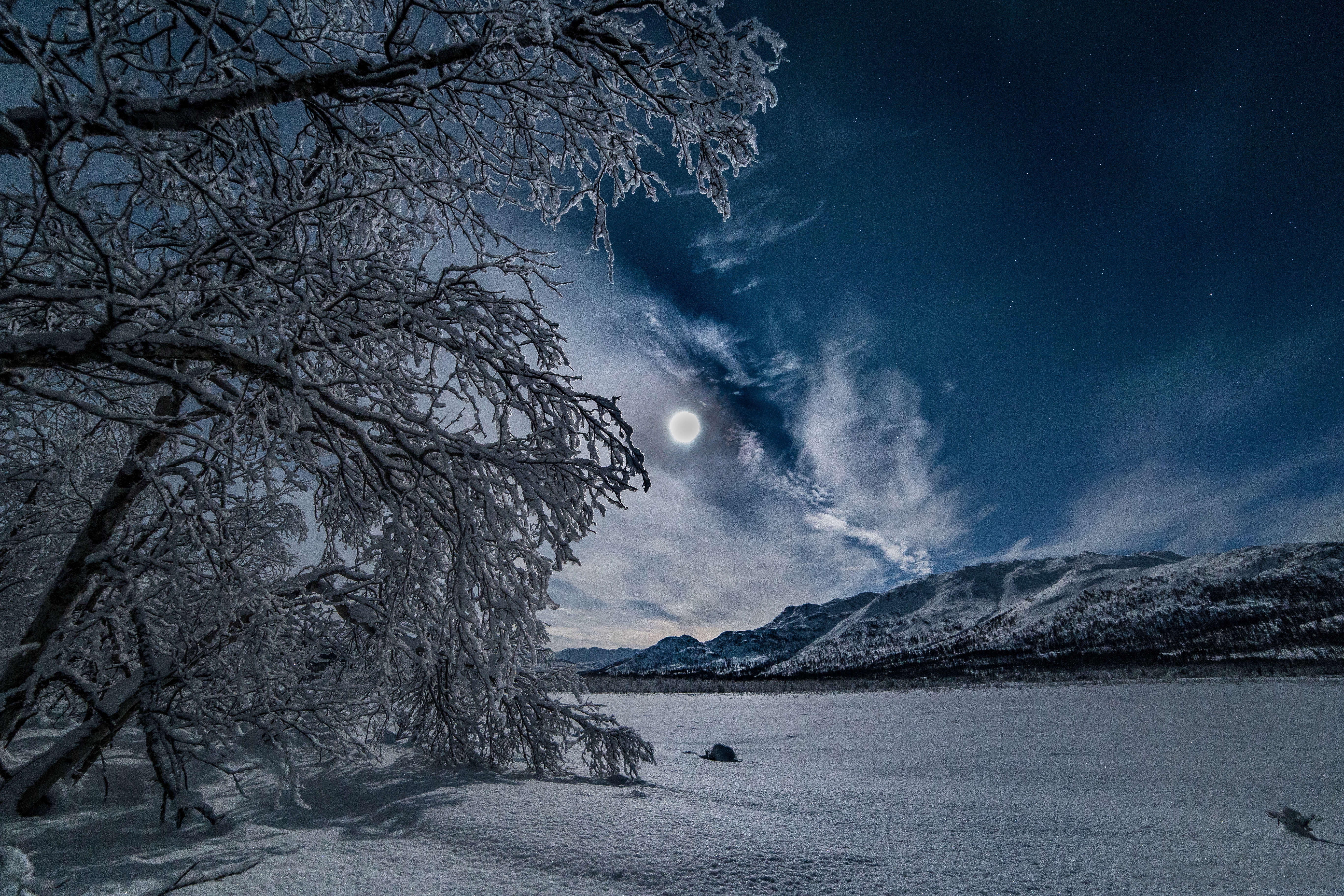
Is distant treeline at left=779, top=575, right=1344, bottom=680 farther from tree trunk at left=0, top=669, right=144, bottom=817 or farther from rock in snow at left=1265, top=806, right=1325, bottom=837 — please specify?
tree trunk at left=0, top=669, right=144, bottom=817

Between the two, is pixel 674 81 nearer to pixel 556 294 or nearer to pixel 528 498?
pixel 556 294

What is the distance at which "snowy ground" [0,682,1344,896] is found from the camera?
218cm

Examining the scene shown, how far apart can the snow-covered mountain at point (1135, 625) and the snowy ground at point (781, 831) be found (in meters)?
54.4

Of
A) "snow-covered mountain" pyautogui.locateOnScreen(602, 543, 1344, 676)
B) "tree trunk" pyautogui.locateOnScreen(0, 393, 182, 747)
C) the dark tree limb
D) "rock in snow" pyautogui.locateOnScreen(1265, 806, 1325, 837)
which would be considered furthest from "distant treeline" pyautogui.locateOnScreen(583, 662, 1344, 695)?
the dark tree limb

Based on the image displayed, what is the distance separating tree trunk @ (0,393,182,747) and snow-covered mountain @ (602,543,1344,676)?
6085 cm

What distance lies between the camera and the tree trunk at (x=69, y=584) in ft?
10.1

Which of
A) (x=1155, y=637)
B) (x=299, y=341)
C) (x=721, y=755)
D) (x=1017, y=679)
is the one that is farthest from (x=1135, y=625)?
(x=299, y=341)

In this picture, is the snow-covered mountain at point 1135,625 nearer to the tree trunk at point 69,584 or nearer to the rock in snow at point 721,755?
the rock in snow at point 721,755

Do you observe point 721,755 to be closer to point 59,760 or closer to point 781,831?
point 781,831

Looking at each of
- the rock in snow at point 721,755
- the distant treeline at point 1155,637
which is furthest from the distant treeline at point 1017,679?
the rock in snow at point 721,755

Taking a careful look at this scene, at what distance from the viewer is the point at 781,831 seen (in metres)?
2.83

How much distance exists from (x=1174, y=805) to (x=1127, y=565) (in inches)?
9126

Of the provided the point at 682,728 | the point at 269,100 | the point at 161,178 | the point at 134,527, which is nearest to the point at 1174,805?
the point at 269,100

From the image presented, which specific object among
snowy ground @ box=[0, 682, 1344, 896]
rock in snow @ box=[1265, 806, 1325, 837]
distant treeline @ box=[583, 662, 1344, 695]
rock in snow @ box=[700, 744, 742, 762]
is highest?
rock in snow @ box=[1265, 806, 1325, 837]
